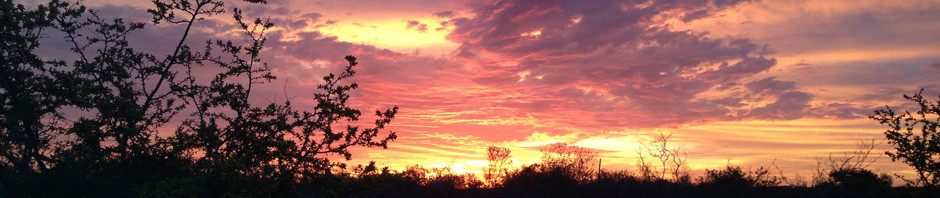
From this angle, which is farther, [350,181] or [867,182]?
[867,182]

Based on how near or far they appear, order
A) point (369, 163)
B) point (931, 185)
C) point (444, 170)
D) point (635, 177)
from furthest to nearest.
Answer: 1. point (444, 170)
2. point (635, 177)
3. point (931, 185)
4. point (369, 163)

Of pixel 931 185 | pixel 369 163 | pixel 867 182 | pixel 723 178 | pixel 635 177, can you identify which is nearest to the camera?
pixel 369 163

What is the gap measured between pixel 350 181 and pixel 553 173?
573 inches

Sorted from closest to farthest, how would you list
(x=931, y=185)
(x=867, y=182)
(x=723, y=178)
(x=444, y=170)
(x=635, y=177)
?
(x=931, y=185) → (x=867, y=182) → (x=723, y=178) → (x=635, y=177) → (x=444, y=170)

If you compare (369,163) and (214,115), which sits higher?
(214,115)

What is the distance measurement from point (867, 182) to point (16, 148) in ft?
91.8

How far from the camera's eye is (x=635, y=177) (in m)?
27.0

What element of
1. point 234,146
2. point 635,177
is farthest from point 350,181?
point 635,177

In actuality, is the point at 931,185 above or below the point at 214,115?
below

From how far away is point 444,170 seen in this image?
2884 cm

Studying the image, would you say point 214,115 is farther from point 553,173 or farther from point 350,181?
point 553,173

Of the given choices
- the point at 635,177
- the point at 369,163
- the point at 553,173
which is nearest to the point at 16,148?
the point at 369,163

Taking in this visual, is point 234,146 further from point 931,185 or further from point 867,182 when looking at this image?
point 867,182

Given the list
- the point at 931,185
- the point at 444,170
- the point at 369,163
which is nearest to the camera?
the point at 369,163
